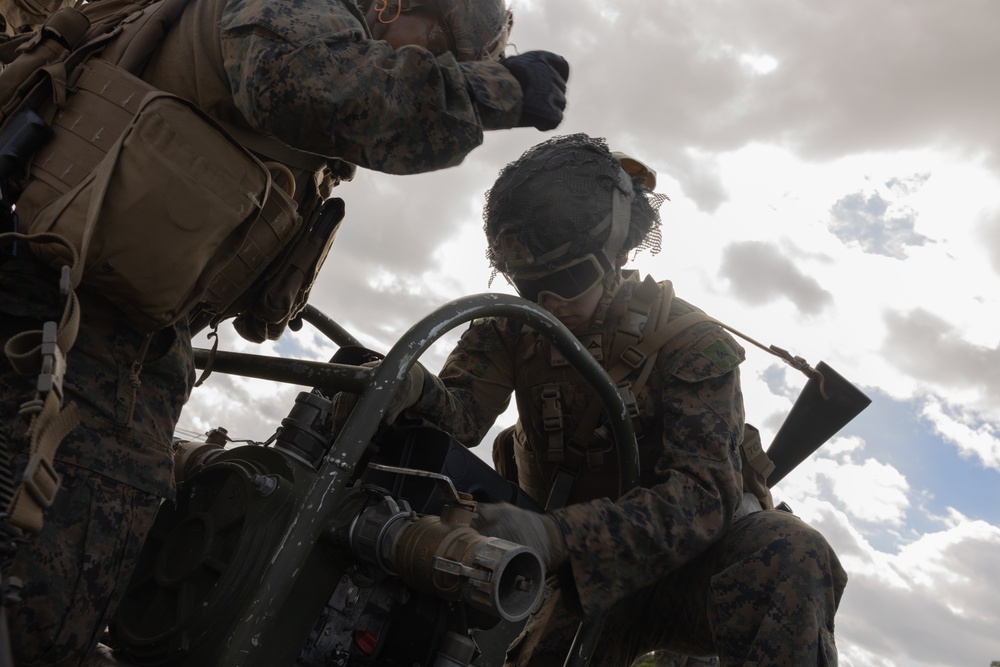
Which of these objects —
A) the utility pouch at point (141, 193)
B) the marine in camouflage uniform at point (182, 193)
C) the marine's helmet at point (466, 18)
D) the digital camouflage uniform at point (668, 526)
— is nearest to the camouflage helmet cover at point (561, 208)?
the digital camouflage uniform at point (668, 526)

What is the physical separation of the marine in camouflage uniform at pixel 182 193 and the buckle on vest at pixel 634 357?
4.33 ft

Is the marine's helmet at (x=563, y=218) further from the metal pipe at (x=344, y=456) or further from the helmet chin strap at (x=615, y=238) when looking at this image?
the metal pipe at (x=344, y=456)

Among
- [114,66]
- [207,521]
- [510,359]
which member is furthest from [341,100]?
[510,359]

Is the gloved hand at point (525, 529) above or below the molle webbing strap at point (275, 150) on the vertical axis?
below

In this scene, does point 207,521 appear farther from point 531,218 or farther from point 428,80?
point 531,218

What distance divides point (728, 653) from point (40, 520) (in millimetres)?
2353

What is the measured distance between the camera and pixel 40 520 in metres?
1.51

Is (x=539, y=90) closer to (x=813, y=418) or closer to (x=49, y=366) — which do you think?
→ (x=49, y=366)

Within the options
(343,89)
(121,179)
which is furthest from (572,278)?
(121,179)

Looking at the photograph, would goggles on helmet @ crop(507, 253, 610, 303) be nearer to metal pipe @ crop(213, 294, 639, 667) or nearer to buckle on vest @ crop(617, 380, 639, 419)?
buckle on vest @ crop(617, 380, 639, 419)

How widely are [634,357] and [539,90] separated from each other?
141 cm

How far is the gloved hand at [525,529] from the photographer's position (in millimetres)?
2508

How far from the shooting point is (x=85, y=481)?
6.30ft

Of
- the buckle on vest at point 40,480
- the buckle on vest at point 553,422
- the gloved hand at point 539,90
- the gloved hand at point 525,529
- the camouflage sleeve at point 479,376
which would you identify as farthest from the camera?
the camouflage sleeve at point 479,376
